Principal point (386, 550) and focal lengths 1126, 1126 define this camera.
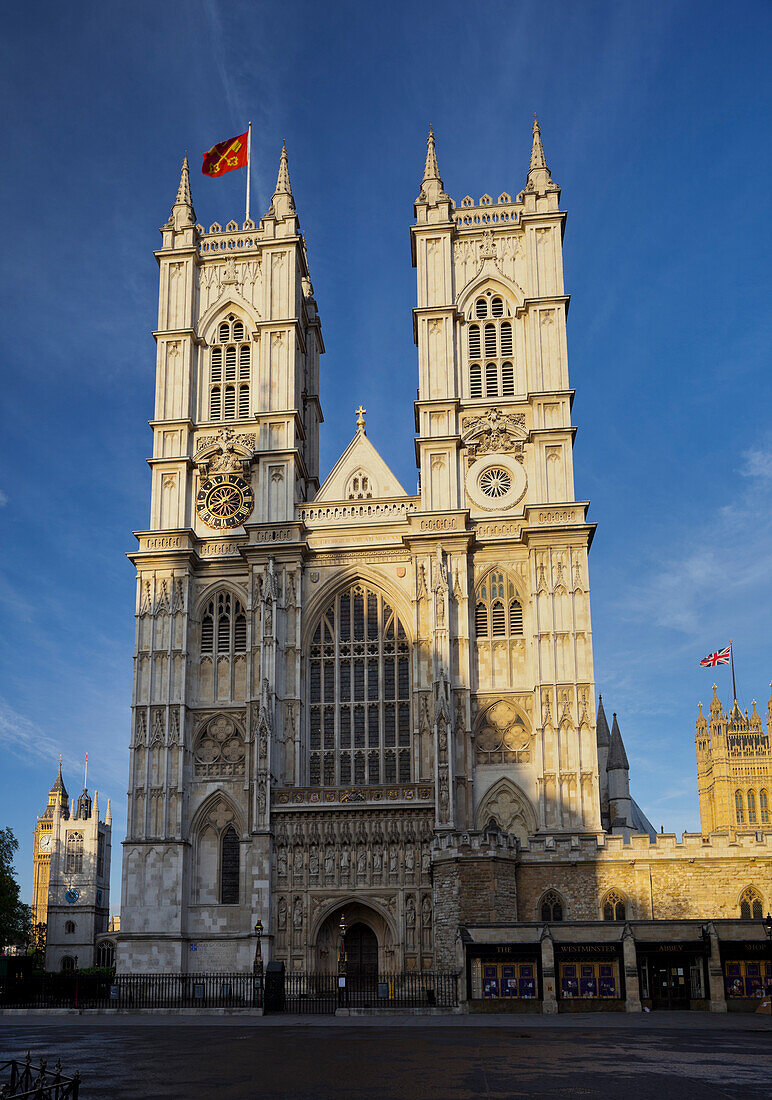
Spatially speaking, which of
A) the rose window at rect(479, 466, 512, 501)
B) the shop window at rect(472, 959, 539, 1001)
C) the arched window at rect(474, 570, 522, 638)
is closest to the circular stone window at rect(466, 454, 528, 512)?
the rose window at rect(479, 466, 512, 501)

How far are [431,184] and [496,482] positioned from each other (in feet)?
49.8

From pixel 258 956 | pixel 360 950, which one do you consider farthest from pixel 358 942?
pixel 258 956

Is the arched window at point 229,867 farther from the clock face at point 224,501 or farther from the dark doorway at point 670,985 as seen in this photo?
the dark doorway at point 670,985

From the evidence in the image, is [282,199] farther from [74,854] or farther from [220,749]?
[74,854]

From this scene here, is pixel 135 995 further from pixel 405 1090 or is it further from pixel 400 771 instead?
pixel 405 1090

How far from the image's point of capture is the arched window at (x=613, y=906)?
3734 cm

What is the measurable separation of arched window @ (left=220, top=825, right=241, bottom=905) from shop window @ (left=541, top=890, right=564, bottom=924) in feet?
41.7

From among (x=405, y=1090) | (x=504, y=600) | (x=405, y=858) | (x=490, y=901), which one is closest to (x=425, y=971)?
(x=405, y=858)

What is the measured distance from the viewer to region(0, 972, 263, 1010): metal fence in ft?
121

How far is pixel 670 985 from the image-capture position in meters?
29.6

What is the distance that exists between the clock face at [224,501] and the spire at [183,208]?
13.0 metres

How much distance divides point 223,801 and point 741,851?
1967cm

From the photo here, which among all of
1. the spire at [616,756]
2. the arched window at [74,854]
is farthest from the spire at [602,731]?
the arched window at [74,854]

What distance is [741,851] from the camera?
121 ft
